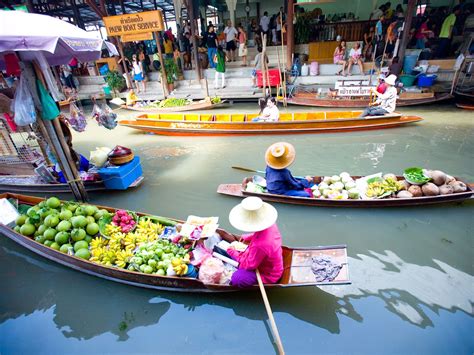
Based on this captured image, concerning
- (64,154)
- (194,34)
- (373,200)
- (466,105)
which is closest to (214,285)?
(373,200)

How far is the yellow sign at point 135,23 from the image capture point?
37.2 feet

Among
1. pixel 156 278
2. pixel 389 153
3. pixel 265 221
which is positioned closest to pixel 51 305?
pixel 156 278

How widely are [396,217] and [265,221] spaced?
3256mm

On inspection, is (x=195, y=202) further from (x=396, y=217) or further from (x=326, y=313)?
(x=396, y=217)

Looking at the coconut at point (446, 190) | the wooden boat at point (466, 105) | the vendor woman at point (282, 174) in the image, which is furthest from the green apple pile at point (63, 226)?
the wooden boat at point (466, 105)

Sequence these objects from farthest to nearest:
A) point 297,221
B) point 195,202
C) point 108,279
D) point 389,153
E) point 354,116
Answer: point 354,116 → point 389,153 → point 195,202 → point 297,221 → point 108,279

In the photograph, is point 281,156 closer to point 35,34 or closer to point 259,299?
point 259,299

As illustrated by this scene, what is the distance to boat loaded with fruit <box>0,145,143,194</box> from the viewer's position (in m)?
5.99

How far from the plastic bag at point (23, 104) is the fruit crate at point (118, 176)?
188cm

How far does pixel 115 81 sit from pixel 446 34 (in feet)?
57.4

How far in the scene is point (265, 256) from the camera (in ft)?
9.85

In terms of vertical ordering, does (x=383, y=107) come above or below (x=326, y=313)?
above

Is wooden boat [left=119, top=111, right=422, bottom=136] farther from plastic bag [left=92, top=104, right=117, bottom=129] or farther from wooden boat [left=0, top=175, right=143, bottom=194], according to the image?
wooden boat [left=0, top=175, right=143, bottom=194]

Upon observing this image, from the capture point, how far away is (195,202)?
577cm
